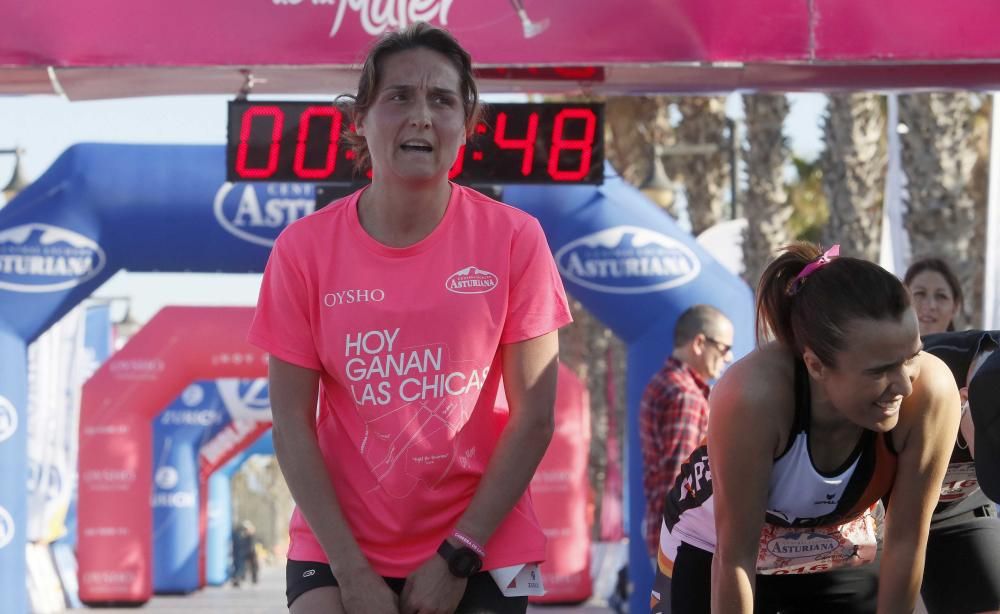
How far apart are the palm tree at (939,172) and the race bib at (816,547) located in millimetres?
10016

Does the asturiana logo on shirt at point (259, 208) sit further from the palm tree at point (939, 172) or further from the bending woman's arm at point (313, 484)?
the bending woman's arm at point (313, 484)

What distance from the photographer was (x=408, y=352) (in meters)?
3.14

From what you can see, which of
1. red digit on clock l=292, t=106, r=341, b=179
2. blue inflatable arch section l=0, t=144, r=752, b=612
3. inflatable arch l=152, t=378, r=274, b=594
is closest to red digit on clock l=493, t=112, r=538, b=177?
red digit on clock l=292, t=106, r=341, b=179

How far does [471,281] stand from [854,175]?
1381 cm

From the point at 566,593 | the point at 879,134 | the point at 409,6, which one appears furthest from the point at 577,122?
the point at 879,134

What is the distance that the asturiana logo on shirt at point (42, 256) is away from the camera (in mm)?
9602

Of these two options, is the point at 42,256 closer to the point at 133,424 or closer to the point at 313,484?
the point at 313,484

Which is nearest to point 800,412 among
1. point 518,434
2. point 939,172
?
point 518,434

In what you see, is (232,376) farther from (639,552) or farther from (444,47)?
(444,47)

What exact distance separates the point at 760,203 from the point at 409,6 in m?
11.8

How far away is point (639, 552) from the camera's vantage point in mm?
9672

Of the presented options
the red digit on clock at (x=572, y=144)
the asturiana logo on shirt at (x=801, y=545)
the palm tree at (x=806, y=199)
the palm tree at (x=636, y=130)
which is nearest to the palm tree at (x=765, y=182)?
the palm tree at (x=636, y=130)

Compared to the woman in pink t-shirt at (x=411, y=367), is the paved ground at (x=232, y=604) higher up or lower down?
lower down

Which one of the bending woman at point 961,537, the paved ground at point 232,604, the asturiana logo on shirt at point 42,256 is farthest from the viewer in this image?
the paved ground at point 232,604
